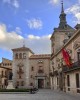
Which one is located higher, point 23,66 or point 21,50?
point 21,50

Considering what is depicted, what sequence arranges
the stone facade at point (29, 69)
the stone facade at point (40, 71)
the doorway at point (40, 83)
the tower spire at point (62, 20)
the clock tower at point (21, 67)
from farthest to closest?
the clock tower at point (21, 67), the doorway at point (40, 83), the stone facade at point (29, 69), the stone facade at point (40, 71), the tower spire at point (62, 20)

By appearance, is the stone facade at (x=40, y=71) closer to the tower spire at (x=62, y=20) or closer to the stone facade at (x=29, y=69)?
the stone facade at (x=29, y=69)

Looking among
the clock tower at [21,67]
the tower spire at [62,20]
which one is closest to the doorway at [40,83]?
the clock tower at [21,67]

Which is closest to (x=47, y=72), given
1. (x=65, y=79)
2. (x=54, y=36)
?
(x=54, y=36)

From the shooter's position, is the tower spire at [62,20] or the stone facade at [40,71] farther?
the stone facade at [40,71]

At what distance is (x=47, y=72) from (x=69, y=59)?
34.8 meters

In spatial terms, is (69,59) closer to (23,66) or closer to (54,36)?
(54,36)

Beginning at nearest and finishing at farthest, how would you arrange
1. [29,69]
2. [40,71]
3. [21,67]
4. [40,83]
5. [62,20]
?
[62,20] < [40,71] < [40,83] < [29,69] < [21,67]

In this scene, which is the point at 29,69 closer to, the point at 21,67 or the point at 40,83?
the point at 21,67

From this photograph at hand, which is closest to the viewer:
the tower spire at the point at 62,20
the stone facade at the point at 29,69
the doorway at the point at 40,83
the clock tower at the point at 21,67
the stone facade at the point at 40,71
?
the tower spire at the point at 62,20

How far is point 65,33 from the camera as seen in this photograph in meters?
54.6

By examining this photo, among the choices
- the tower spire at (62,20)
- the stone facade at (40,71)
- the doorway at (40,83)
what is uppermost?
the tower spire at (62,20)

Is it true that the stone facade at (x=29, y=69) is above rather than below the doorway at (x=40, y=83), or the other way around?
above

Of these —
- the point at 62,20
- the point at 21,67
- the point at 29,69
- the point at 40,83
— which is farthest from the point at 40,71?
the point at 62,20
